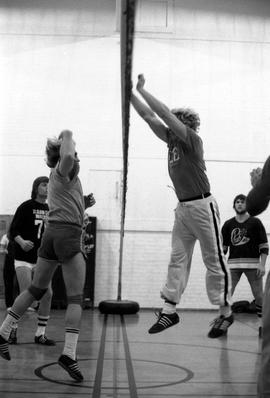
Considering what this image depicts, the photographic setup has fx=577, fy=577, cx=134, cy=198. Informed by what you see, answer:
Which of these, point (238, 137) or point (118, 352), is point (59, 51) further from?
point (118, 352)

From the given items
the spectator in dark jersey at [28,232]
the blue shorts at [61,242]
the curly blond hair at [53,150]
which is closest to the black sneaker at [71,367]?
the blue shorts at [61,242]

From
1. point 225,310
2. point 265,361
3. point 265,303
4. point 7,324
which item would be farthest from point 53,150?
point 265,361

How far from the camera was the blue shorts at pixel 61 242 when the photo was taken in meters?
3.54

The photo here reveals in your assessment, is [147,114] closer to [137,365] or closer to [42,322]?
[137,365]

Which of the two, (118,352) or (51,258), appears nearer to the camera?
(51,258)

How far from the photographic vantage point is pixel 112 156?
31.5ft

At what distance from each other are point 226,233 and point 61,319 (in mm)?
2292

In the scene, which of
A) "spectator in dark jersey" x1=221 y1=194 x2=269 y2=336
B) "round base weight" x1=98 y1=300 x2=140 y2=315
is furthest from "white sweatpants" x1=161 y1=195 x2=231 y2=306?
"round base weight" x1=98 y1=300 x2=140 y2=315

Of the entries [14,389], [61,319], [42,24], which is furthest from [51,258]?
[42,24]

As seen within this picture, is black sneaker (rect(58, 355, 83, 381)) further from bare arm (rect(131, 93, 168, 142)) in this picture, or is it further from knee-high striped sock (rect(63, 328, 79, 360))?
bare arm (rect(131, 93, 168, 142))

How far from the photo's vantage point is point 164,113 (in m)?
3.63

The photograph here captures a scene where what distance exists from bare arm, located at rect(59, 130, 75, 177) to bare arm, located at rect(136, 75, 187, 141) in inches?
22.2

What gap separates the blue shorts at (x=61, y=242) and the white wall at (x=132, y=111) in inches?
224

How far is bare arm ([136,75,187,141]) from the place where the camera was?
3629 mm
